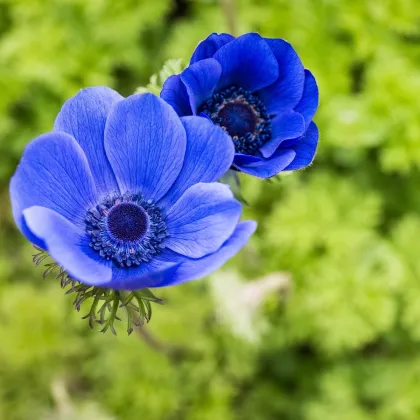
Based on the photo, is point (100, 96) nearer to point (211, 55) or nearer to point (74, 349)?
point (211, 55)

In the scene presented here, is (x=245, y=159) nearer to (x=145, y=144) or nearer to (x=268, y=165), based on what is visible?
(x=268, y=165)

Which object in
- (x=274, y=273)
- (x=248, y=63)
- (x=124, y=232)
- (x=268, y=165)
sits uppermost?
(x=248, y=63)

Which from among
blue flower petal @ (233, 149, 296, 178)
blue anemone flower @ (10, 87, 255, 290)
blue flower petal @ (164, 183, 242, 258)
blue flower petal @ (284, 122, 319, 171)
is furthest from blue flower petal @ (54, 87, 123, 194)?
blue flower petal @ (284, 122, 319, 171)

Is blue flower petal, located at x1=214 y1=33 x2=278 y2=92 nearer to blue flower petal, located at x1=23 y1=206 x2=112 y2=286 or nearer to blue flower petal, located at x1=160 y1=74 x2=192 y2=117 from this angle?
blue flower petal, located at x1=160 y1=74 x2=192 y2=117

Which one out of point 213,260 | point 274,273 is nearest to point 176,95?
point 213,260

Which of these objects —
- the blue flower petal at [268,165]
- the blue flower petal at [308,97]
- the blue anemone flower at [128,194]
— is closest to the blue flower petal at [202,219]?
the blue anemone flower at [128,194]

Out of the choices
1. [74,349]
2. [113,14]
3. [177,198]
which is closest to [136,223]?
[177,198]

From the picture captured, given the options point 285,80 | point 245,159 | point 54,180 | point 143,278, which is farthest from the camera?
point 285,80

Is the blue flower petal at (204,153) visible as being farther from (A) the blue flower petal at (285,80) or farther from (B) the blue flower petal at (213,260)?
(A) the blue flower petal at (285,80)
